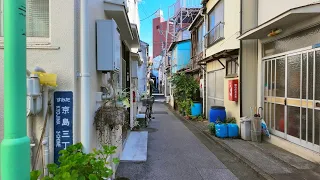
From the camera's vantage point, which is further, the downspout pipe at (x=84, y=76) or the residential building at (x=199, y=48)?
the residential building at (x=199, y=48)

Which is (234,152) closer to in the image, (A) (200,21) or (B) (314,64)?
(B) (314,64)

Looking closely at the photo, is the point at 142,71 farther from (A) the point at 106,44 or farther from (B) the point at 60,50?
(B) the point at 60,50

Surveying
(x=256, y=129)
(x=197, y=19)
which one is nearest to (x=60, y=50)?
(x=256, y=129)

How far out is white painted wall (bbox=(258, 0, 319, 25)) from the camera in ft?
21.4

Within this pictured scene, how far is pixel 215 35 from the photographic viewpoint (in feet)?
40.7

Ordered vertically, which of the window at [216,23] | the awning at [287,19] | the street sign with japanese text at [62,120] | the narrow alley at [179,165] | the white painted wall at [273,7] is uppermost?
the window at [216,23]

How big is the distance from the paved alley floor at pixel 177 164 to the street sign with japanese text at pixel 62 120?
241 centimetres

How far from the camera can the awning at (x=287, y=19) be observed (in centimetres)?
541

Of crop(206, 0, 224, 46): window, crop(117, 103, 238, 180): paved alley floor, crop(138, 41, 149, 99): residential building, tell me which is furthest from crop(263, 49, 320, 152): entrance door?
crop(138, 41, 149, 99): residential building

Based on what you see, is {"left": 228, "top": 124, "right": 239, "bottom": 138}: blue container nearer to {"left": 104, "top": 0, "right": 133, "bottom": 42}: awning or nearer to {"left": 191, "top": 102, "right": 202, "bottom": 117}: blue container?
{"left": 104, "top": 0, "right": 133, "bottom": 42}: awning

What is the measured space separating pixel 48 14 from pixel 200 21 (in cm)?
1437

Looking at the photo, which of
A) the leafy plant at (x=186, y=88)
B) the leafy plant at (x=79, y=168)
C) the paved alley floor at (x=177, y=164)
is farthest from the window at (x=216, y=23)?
the leafy plant at (x=79, y=168)

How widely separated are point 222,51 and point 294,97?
11.1ft

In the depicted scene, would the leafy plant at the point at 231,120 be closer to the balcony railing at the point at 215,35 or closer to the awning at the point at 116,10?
the balcony railing at the point at 215,35
